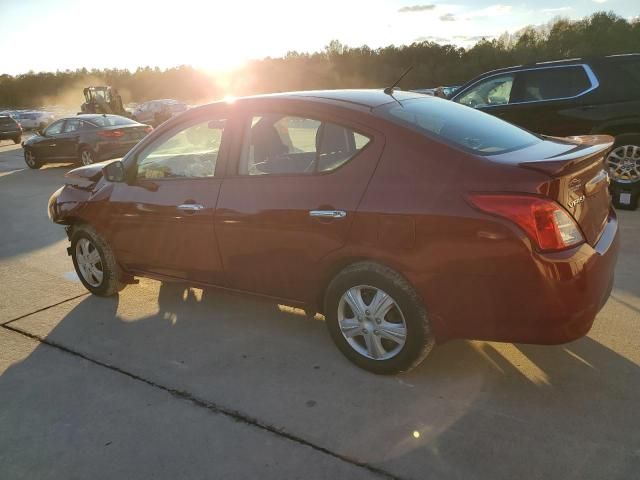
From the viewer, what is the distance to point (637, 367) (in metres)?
3.12

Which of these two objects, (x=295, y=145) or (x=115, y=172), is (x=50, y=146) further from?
(x=295, y=145)

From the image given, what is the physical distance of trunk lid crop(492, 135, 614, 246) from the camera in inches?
101

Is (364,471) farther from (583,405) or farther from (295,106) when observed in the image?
(295,106)

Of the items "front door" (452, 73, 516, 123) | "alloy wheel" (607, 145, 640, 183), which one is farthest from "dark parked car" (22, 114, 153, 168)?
"alloy wheel" (607, 145, 640, 183)

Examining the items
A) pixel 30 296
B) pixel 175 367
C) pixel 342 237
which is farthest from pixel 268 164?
pixel 30 296

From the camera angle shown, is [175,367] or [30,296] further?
[30,296]

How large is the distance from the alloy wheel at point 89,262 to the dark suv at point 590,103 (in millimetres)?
5582

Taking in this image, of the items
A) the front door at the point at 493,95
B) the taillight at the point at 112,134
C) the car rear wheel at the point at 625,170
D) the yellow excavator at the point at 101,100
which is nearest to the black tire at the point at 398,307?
the car rear wheel at the point at 625,170

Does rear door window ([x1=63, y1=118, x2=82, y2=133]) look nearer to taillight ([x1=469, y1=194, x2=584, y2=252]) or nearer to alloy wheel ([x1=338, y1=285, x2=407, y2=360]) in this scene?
alloy wheel ([x1=338, y1=285, x2=407, y2=360])

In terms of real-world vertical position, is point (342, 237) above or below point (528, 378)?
above

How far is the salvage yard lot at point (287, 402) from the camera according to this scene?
8.23ft

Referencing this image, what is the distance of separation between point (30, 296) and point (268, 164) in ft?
9.37

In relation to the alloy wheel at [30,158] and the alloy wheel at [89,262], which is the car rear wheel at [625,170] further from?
the alloy wheel at [30,158]

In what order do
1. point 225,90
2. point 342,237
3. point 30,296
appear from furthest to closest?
point 225,90 → point 30,296 → point 342,237
